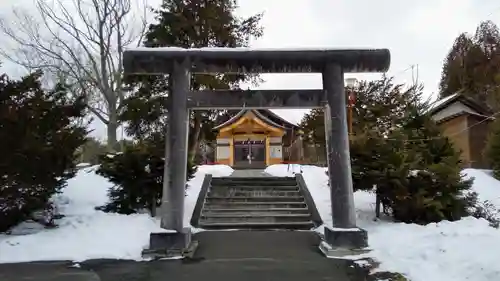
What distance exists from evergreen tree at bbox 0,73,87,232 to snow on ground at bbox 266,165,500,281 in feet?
21.4

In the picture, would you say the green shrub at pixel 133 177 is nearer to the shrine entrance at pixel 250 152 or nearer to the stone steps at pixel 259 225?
the stone steps at pixel 259 225

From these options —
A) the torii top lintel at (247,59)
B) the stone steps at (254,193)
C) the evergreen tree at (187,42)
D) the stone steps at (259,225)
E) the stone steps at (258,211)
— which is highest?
the evergreen tree at (187,42)

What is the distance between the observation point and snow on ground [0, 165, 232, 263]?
7346 millimetres

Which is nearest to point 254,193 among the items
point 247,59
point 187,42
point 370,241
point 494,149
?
point 370,241

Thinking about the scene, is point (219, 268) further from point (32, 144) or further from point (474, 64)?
point (474, 64)

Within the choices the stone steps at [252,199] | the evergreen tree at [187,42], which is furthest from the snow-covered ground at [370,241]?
the evergreen tree at [187,42]

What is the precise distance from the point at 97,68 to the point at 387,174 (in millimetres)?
19679

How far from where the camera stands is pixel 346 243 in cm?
754

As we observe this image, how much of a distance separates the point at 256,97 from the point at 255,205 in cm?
508

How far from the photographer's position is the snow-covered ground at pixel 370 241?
18.7 feet

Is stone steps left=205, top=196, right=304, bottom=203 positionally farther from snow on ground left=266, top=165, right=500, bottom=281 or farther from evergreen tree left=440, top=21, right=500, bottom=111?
evergreen tree left=440, top=21, right=500, bottom=111

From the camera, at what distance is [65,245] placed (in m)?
7.73

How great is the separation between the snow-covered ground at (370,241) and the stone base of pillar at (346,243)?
26 cm

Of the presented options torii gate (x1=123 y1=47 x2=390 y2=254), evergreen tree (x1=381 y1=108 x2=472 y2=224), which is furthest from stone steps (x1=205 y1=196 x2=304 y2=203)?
torii gate (x1=123 y1=47 x2=390 y2=254)
